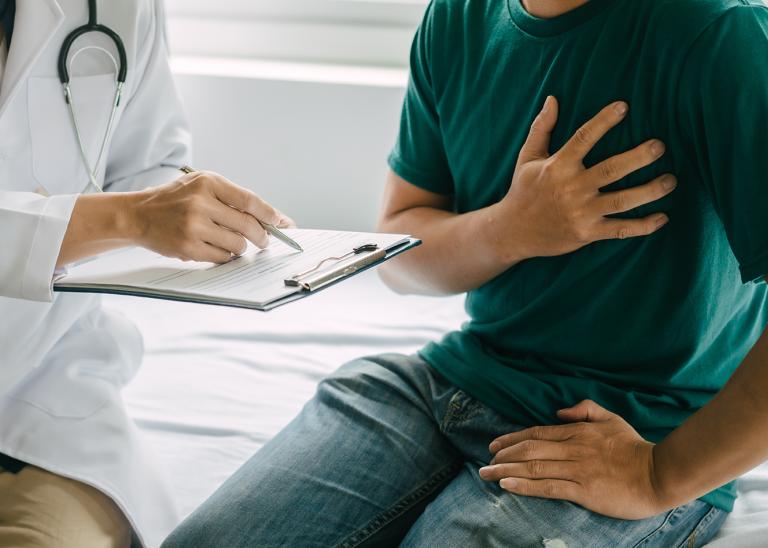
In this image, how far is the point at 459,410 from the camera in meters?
1.08

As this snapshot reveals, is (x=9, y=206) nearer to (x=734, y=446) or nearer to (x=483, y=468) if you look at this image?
(x=483, y=468)

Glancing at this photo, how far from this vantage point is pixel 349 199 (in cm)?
193

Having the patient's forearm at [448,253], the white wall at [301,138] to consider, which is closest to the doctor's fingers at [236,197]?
the patient's forearm at [448,253]

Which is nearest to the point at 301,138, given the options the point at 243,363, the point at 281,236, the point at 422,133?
the point at 243,363

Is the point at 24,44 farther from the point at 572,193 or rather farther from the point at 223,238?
the point at 572,193

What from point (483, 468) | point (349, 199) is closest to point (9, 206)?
point (483, 468)

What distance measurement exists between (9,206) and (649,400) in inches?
28.9

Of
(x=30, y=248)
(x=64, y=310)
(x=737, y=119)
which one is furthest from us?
(x=64, y=310)

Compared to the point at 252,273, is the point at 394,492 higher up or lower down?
lower down

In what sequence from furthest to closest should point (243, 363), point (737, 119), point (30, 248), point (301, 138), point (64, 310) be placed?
point (301, 138) → point (243, 363) → point (64, 310) → point (30, 248) → point (737, 119)

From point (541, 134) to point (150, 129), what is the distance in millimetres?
623

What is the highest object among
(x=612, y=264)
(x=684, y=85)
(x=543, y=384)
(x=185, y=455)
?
(x=684, y=85)

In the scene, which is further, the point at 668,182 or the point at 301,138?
the point at 301,138

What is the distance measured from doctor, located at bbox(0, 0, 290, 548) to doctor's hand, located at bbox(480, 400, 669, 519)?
38 centimetres
